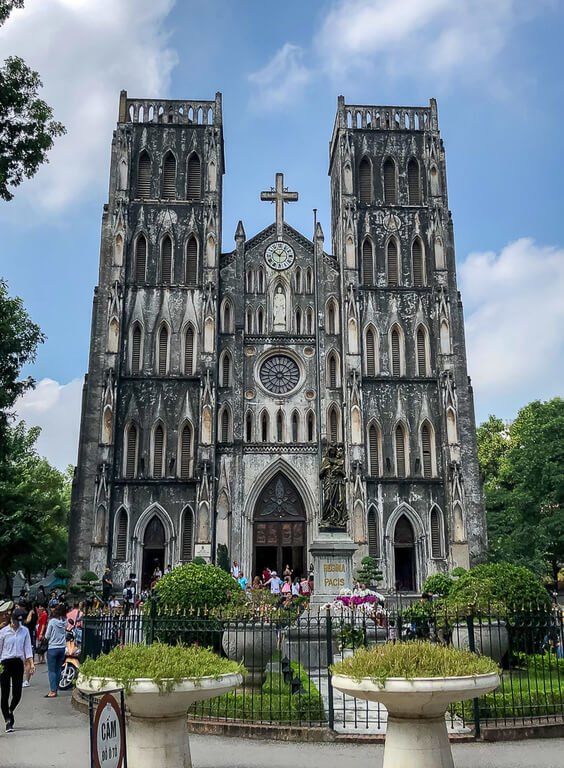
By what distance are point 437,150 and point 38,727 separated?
32.7 meters

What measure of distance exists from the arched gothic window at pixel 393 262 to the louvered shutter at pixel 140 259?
11115 millimetres

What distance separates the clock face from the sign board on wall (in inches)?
1230

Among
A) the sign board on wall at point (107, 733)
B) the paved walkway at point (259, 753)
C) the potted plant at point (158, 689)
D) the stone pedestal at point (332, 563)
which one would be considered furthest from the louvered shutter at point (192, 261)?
the sign board on wall at point (107, 733)

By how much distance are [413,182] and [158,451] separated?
689 inches

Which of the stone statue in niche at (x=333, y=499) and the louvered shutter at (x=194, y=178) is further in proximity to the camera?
the louvered shutter at (x=194, y=178)

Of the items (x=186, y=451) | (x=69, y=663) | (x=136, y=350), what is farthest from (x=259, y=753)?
(x=136, y=350)

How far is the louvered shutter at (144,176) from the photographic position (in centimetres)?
3684

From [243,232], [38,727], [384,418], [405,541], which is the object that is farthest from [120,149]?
[38,727]

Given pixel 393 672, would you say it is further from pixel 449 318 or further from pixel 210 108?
pixel 210 108

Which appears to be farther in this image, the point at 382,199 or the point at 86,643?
the point at 382,199

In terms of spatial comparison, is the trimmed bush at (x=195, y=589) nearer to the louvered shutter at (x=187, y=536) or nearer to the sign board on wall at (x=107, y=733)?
the sign board on wall at (x=107, y=733)

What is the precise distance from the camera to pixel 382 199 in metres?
37.0

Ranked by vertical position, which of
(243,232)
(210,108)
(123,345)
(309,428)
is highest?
(210,108)

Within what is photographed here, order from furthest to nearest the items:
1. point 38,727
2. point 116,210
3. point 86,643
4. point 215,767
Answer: point 116,210
point 86,643
point 38,727
point 215,767
